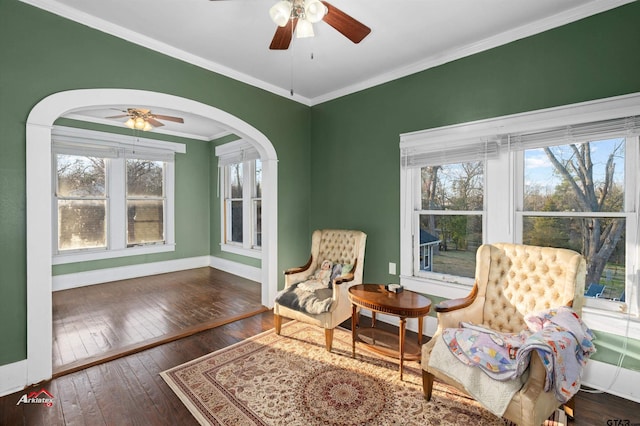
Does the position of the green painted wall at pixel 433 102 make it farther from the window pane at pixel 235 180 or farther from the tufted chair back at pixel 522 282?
the window pane at pixel 235 180

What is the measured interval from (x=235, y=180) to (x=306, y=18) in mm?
4477

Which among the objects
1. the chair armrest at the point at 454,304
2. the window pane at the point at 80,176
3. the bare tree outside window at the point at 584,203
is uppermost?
the window pane at the point at 80,176

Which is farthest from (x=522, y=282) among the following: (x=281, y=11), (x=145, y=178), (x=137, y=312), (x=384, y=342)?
(x=145, y=178)

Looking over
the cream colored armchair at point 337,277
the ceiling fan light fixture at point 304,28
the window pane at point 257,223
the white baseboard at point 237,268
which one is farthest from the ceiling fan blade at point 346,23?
the white baseboard at point 237,268

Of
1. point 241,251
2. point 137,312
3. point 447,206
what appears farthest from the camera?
point 241,251

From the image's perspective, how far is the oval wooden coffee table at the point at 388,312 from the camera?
95.0 inches

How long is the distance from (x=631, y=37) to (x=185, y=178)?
6571 mm

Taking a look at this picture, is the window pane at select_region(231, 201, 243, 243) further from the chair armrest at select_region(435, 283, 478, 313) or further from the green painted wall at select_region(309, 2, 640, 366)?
the chair armrest at select_region(435, 283, 478, 313)

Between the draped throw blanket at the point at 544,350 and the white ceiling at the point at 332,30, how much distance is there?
2.38 m

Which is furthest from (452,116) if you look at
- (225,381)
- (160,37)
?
(225,381)

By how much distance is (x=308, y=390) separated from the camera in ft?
7.44

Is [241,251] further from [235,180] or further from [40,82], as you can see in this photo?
[40,82]

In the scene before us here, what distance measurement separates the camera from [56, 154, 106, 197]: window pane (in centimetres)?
488

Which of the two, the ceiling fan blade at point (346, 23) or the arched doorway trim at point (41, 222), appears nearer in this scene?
the ceiling fan blade at point (346, 23)
